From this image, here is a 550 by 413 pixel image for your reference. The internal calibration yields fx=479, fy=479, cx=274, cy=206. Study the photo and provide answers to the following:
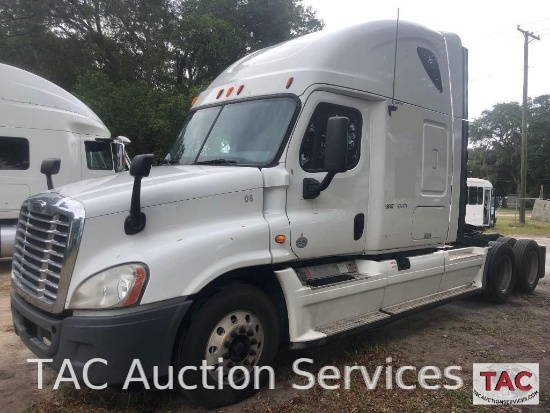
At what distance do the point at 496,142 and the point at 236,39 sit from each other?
51.9 meters

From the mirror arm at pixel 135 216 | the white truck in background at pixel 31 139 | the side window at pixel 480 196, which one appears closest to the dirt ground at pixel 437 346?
the mirror arm at pixel 135 216

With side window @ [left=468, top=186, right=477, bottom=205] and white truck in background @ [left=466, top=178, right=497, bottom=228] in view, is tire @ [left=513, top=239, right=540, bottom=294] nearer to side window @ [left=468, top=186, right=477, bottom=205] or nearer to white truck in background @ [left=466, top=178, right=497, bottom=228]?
side window @ [left=468, top=186, right=477, bottom=205]

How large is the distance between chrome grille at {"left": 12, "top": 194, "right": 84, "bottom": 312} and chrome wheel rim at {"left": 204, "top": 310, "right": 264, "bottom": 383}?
3.78 ft

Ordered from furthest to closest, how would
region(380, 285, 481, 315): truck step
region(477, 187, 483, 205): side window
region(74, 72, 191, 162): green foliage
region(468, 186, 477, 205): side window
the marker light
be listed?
1. region(477, 187, 483, 205): side window
2. region(468, 186, 477, 205): side window
3. region(74, 72, 191, 162): green foliage
4. region(380, 285, 481, 315): truck step
5. the marker light

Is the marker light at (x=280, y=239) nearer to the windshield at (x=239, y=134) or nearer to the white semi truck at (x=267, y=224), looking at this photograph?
the white semi truck at (x=267, y=224)

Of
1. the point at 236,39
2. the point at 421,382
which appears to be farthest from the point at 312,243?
the point at 236,39

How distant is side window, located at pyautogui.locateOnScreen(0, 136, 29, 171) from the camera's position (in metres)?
9.80

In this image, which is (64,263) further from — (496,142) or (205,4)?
(496,142)

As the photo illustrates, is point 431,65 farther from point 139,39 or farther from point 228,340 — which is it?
point 139,39

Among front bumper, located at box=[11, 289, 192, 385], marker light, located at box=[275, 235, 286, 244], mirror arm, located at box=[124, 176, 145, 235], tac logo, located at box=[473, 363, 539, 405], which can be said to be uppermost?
mirror arm, located at box=[124, 176, 145, 235]

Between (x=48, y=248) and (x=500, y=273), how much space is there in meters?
6.42

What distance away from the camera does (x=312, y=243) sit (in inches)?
174

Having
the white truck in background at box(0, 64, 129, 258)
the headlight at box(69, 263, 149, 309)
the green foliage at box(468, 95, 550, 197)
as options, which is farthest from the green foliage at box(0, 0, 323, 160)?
the green foliage at box(468, 95, 550, 197)

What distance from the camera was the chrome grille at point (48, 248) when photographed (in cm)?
333
